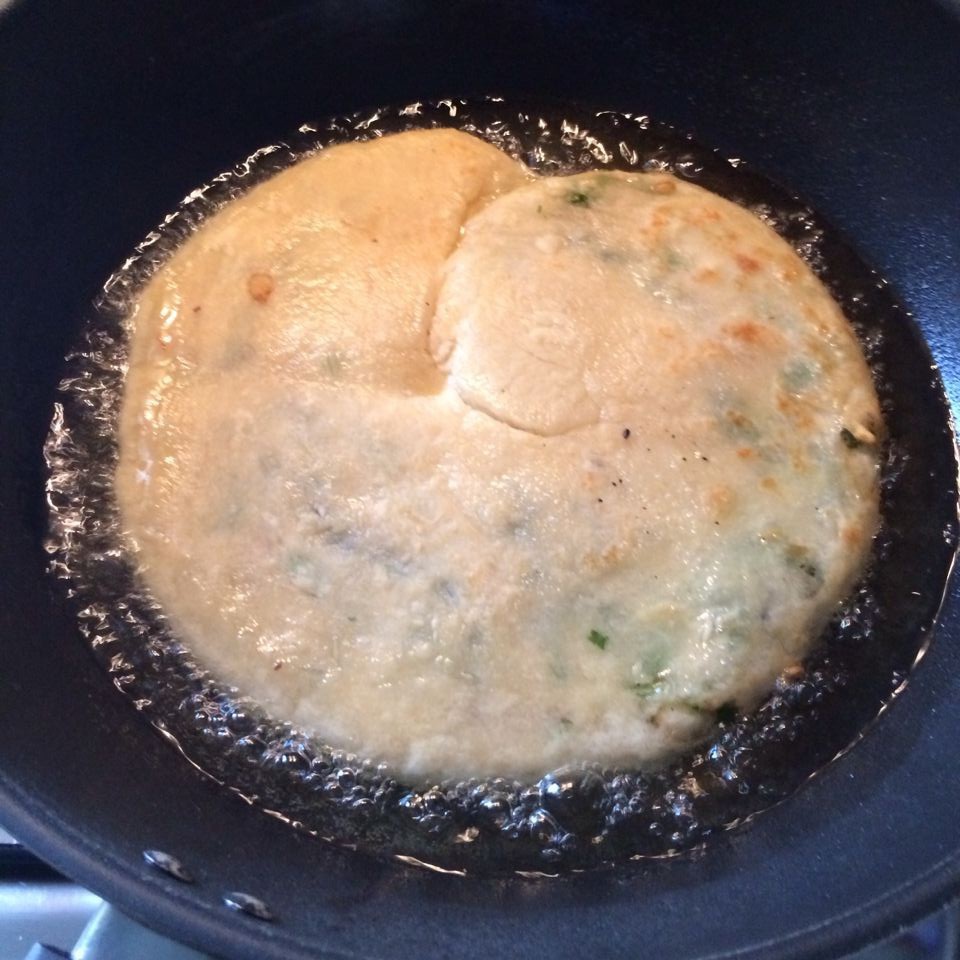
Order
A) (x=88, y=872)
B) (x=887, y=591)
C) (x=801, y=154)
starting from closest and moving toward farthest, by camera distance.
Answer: (x=88, y=872) → (x=887, y=591) → (x=801, y=154)

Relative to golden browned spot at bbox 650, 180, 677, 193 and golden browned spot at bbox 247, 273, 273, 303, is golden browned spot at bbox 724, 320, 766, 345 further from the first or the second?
golden browned spot at bbox 247, 273, 273, 303

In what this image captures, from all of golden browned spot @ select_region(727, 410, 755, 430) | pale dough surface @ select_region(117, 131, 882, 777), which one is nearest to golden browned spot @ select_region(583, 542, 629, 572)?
pale dough surface @ select_region(117, 131, 882, 777)

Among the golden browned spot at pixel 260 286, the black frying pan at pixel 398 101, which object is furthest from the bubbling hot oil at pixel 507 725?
the golden browned spot at pixel 260 286

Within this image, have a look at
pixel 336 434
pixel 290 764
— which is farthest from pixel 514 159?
pixel 290 764

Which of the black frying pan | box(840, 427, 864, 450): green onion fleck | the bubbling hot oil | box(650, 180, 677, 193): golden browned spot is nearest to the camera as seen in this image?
the black frying pan

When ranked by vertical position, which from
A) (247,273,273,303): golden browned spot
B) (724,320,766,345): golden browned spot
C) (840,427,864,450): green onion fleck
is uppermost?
(724,320,766,345): golden browned spot

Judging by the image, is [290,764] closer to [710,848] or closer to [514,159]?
[710,848]

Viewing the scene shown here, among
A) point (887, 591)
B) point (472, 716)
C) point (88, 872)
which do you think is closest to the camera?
point (88, 872)
